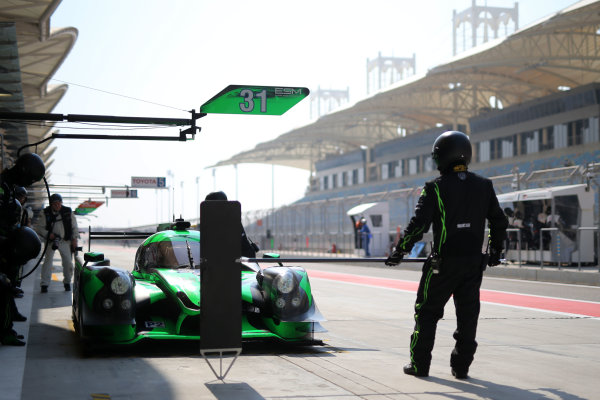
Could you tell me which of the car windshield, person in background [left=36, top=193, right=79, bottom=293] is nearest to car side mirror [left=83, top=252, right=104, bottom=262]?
the car windshield

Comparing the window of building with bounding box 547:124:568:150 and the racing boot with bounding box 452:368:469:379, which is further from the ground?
the window of building with bounding box 547:124:568:150

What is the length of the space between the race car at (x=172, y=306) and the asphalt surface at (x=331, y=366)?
202mm

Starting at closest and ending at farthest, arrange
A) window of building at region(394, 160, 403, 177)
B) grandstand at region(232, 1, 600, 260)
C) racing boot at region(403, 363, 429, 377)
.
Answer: racing boot at region(403, 363, 429, 377) < grandstand at region(232, 1, 600, 260) < window of building at region(394, 160, 403, 177)

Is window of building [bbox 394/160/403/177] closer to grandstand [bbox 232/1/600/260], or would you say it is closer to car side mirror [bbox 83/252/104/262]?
grandstand [bbox 232/1/600/260]

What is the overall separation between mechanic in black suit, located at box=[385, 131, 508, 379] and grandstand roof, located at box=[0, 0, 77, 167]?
7417 millimetres

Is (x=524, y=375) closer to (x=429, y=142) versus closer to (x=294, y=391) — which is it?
(x=294, y=391)

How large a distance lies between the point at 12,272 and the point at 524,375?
4713 millimetres

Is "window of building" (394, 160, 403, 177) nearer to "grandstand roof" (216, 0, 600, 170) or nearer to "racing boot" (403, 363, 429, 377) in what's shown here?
"grandstand roof" (216, 0, 600, 170)

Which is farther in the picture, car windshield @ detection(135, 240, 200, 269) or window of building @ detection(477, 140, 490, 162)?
window of building @ detection(477, 140, 490, 162)

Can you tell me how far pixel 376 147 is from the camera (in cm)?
6950

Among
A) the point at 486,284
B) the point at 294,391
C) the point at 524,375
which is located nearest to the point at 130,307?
the point at 294,391

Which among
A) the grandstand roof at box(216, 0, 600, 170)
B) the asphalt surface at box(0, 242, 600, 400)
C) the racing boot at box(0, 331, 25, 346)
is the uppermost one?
the grandstand roof at box(216, 0, 600, 170)

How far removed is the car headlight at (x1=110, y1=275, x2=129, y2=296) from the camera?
676 cm

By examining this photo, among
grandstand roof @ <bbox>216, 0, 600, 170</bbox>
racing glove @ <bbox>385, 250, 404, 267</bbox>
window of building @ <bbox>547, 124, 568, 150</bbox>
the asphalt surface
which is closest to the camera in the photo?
the asphalt surface
